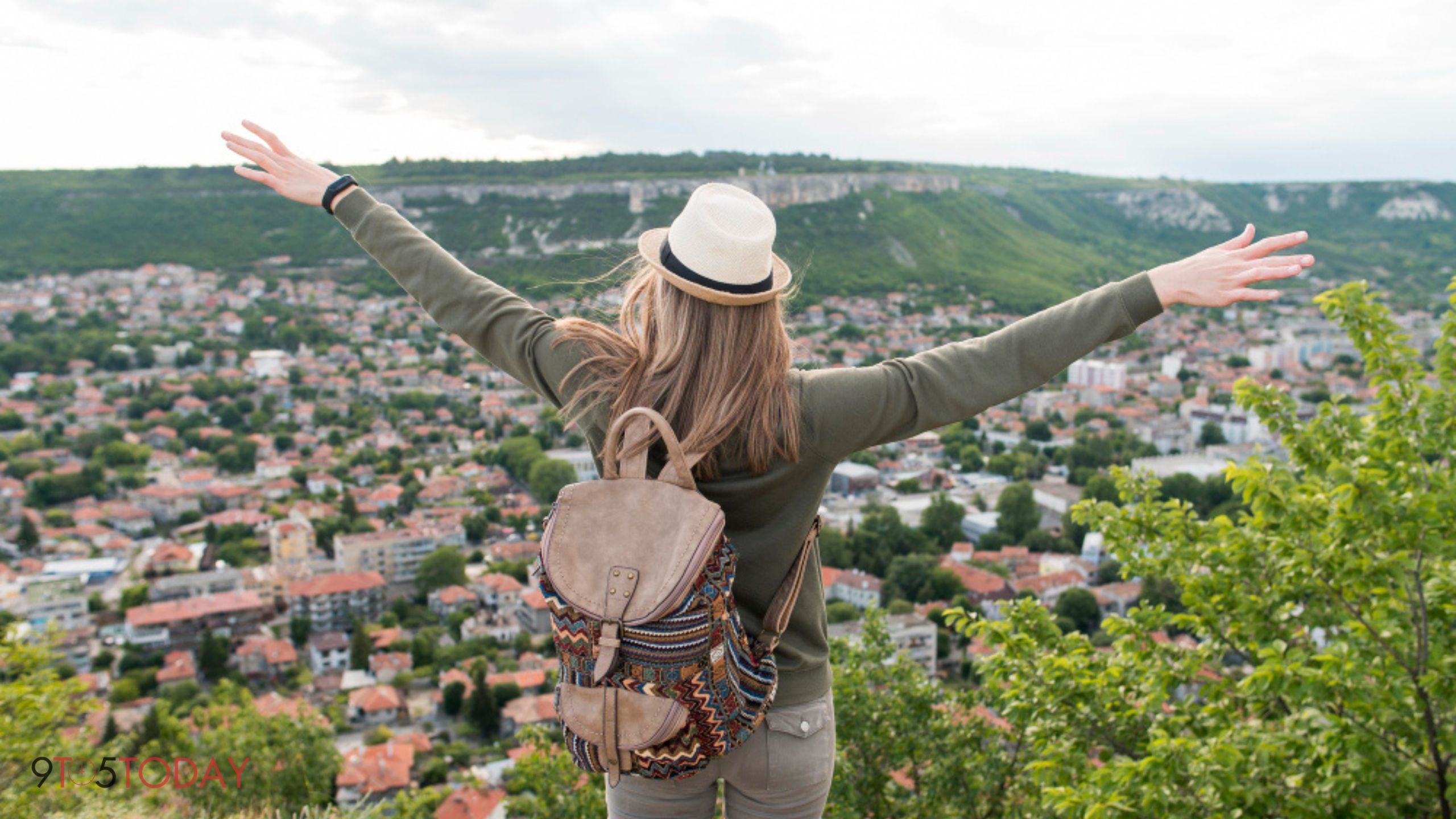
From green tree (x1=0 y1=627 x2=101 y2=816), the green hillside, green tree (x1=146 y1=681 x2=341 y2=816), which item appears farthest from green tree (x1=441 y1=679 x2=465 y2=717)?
the green hillside

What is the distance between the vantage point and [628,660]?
1.13 metres

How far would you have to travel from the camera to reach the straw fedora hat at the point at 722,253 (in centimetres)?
118

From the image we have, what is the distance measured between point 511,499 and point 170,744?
19977 mm

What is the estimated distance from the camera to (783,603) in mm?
1233

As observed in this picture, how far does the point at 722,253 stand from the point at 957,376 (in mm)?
319

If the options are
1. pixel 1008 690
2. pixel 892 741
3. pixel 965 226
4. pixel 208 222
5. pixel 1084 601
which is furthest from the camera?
pixel 965 226

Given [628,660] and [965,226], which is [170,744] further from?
[965,226]

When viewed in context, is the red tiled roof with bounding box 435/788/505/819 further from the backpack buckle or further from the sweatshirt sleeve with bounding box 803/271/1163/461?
the sweatshirt sleeve with bounding box 803/271/1163/461

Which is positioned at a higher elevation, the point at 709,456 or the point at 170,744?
Result: the point at 709,456

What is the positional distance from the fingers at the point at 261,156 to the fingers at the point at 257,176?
2cm

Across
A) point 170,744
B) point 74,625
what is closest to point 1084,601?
point 170,744

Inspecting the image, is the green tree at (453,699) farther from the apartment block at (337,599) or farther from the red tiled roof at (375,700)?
the apartment block at (337,599)

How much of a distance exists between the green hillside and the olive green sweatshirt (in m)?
53.1

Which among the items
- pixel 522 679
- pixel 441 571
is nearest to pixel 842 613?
pixel 522 679
